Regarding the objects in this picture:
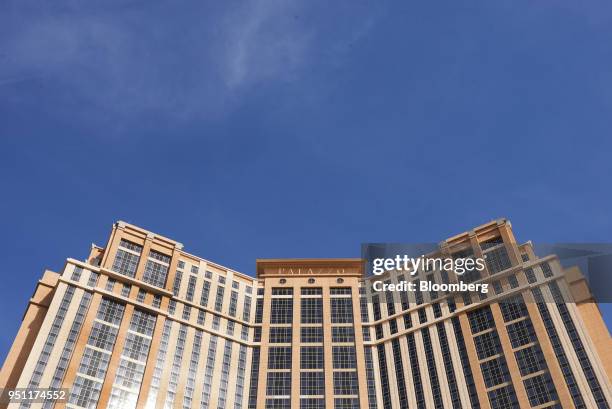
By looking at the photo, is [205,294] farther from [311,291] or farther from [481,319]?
[481,319]

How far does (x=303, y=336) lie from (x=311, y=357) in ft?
18.0

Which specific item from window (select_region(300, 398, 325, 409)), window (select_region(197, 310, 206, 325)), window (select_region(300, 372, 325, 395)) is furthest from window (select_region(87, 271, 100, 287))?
window (select_region(300, 398, 325, 409))

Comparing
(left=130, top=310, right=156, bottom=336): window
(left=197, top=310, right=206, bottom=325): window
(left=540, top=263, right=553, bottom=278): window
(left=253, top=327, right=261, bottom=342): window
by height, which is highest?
(left=540, top=263, right=553, bottom=278): window

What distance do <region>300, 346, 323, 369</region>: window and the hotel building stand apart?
206mm

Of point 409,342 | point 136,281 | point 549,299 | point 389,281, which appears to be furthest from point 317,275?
point 549,299

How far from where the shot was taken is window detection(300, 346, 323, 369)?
129 m

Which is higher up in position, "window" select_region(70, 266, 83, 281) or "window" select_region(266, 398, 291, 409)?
"window" select_region(70, 266, 83, 281)

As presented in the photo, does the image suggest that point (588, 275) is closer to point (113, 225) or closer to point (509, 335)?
point (509, 335)

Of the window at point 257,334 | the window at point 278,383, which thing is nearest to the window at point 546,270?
the window at point 278,383

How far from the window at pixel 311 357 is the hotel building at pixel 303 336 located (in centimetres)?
21

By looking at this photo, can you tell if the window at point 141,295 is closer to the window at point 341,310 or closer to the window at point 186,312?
the window at point 186,312

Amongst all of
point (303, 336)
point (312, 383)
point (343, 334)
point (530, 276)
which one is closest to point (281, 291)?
point (303, 336)

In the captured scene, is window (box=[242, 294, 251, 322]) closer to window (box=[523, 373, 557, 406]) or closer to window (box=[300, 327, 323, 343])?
window (box=[300, 327, 323, 343])

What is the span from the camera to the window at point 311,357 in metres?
129
